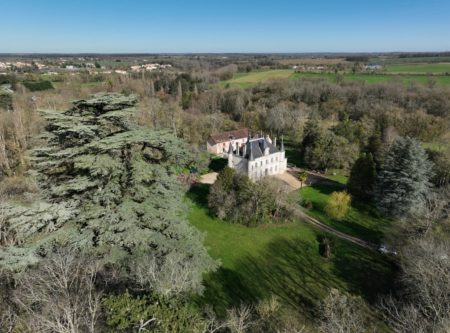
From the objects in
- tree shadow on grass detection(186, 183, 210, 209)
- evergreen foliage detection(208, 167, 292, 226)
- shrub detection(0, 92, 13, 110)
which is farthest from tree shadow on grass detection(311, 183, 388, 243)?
shrub detection(0, 92, 13, 110)

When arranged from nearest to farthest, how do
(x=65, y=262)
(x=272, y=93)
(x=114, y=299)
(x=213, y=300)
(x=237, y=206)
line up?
1. (x=114, y=299)
2. (x=65, y=262)
3. (x=213, y=300)
4. (x=237, y=206)
5. (x=272, y=93)

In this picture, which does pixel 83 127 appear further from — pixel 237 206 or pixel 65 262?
pixel 237 206

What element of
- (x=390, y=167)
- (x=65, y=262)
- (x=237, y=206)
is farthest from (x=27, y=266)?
(x=390, y=167)

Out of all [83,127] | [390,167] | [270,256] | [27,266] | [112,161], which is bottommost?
[270,256]

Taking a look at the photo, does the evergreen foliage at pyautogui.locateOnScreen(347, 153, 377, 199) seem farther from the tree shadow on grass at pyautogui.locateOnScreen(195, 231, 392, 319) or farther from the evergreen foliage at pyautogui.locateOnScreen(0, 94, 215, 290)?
the evergreen foliage at pyautogui.locateOnScreen(0, 94, 215, 290)

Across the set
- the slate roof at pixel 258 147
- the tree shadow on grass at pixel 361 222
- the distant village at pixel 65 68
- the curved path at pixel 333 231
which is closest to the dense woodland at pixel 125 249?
the curved path at pixel 333 231

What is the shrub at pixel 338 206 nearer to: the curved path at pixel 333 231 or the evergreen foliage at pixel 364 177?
the curved path at pixel 333 231
